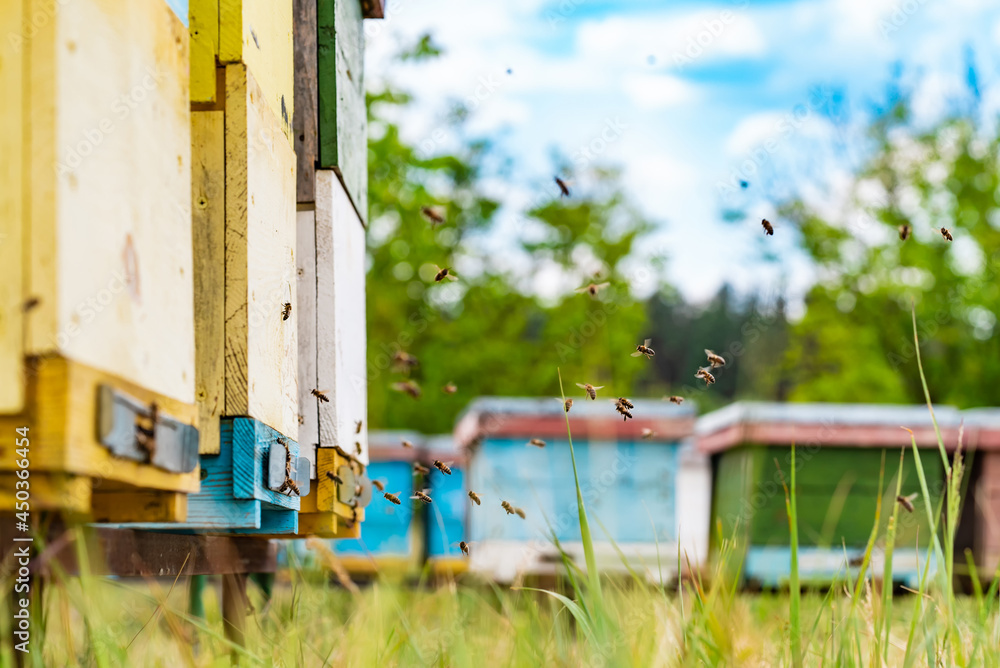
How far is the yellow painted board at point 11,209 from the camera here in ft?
3.48

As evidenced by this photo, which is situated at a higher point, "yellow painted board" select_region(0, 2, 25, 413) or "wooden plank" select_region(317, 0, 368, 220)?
"wooden plank" select_region(317, 0, 368, 220)

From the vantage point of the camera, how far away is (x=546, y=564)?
5230 millimetres

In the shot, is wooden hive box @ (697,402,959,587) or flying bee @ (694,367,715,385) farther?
wooden hive box @ (697,402,959,587)

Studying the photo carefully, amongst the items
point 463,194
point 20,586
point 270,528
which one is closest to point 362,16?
point 270,528

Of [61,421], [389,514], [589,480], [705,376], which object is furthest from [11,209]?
[389,514]

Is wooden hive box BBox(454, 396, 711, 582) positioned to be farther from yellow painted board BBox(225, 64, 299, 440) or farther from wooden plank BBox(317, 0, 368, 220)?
yellow painted board BBox(225, 64, 299, 440)

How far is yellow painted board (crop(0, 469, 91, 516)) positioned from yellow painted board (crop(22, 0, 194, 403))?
0.49 ft

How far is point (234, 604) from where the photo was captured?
9.86ft

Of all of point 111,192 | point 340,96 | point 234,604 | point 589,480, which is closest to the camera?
point 111,192

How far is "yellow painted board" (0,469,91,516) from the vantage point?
42.8 inches

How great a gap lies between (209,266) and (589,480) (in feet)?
16.2

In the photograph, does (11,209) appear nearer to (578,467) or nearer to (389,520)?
(578,467)

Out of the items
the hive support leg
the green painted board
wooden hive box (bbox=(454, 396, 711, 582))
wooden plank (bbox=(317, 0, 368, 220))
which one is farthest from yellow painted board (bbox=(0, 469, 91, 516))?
the green painted board

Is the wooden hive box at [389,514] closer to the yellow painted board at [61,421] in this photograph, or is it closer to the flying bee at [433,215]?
the flying bee at [433,215]
